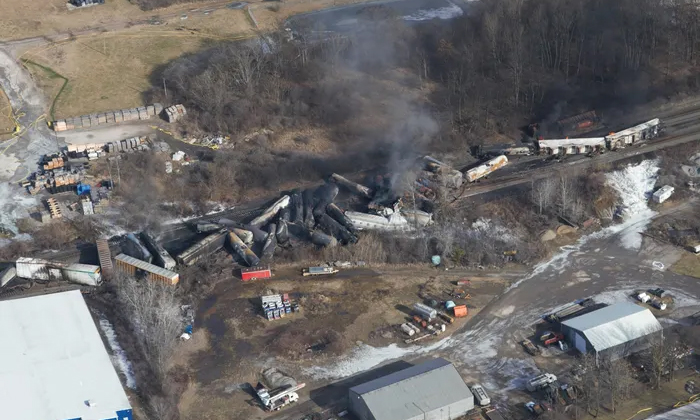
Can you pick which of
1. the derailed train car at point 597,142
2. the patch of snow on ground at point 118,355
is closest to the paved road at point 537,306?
the derailed train car at point 597,142

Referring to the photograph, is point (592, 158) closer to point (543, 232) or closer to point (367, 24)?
point (543, 232)

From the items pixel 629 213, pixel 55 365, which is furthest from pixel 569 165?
pixel 55 365

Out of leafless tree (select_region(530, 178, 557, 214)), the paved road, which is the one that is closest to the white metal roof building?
the paved road

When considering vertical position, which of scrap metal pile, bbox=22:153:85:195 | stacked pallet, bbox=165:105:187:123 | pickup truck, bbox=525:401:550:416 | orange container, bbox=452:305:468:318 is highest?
stacked pallet, bbox=165:105:187:123

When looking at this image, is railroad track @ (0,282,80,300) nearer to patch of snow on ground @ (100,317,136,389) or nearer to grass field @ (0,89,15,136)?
patch of snow on ground @ (100,317,136,389)

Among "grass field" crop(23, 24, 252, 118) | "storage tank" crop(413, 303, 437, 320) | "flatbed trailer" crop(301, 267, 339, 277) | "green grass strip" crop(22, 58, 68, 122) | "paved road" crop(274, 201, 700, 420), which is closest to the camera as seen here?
"paved road" crop(274, 201, 700, 420)

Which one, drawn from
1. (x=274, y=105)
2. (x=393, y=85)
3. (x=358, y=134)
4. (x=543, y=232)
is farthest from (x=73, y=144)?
(x=543, y=232)

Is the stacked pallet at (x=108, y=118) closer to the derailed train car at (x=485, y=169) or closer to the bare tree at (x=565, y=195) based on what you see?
the derailed train car at (x=485, y=169)

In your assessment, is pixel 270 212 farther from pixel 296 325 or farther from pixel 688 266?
pixel 688 266
